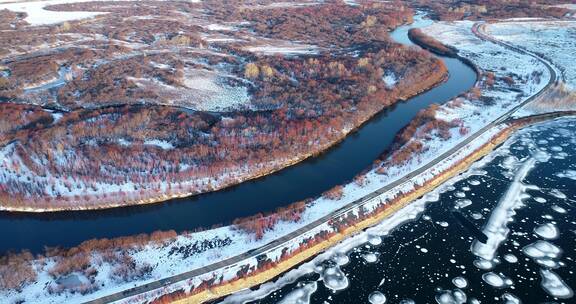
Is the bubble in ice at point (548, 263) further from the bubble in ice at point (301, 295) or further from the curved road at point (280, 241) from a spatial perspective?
the bubble in ice at point (301, 295)

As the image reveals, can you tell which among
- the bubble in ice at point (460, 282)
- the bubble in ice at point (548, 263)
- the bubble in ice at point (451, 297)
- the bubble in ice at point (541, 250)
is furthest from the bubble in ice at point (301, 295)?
the bubble in ice at point (548, 263)

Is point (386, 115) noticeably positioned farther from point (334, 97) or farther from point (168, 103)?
point (168, 103)

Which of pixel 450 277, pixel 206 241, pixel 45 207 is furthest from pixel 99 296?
pixel 450 277

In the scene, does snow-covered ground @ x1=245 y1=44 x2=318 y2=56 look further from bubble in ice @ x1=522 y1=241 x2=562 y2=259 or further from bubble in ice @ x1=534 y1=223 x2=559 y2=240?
bubble in ice @ x1=522 y1=241 x2=562 y2=259

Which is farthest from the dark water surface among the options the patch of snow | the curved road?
the patch of snow

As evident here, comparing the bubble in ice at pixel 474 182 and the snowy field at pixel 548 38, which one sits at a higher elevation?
the snowy field at pixel 548 38

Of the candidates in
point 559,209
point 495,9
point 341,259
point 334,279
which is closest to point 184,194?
point 341,259

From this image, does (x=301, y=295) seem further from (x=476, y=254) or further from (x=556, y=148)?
(x=556, y=148)
